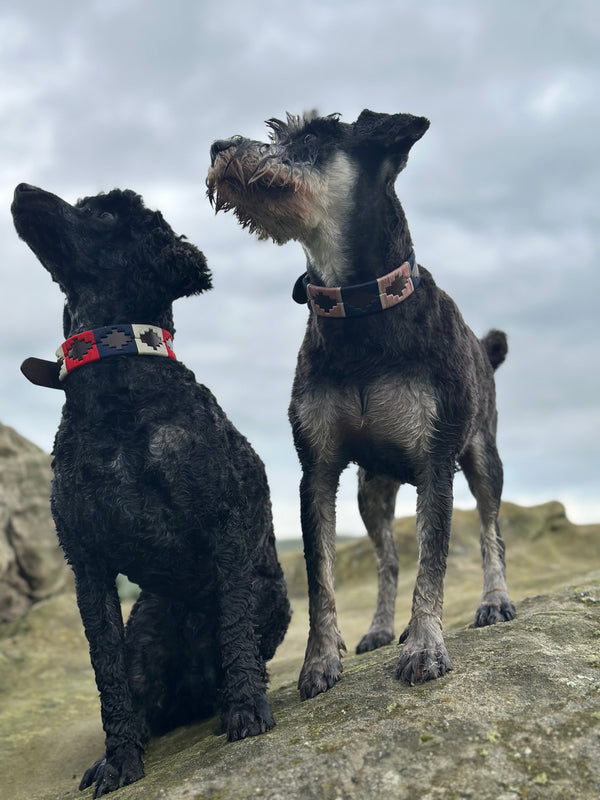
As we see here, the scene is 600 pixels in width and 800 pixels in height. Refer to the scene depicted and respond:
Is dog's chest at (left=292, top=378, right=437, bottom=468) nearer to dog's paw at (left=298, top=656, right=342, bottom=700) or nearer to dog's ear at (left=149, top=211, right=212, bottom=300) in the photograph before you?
dog's ear at (left=149, top=211, right=212, bottom=300)

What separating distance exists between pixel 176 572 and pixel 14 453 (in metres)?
7.35

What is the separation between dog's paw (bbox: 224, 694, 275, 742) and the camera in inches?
154

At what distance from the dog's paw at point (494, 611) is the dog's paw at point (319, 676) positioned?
1.43 meters

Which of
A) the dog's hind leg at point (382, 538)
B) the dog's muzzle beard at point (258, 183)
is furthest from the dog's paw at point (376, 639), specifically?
the dog's muzzle beard at point (258, 183)

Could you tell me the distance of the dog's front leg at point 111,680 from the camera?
4.07 m

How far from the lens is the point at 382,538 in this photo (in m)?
6.53

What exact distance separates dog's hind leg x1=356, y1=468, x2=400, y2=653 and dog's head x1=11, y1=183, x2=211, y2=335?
2680 mm

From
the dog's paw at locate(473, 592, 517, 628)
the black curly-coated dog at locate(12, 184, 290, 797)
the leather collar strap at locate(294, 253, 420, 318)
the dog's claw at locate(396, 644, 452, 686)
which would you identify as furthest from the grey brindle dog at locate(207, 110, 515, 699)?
→ the dog's paw at locate(473, 592, 517, 628)

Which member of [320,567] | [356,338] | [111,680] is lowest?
[111,680]

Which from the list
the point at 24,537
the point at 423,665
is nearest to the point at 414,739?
the point at 423,665

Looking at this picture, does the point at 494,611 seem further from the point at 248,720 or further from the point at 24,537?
the point at 24,537

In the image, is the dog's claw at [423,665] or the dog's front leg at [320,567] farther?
the dog's front leg at [320,567]

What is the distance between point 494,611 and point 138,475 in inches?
119

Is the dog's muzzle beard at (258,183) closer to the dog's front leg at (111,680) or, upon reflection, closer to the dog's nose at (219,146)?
the dog's nose at (219,146)
